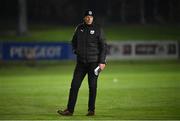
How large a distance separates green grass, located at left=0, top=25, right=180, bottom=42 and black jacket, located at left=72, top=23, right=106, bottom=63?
121 feet

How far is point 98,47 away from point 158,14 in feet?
140

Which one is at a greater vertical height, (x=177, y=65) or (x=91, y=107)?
(x=91, y=107)

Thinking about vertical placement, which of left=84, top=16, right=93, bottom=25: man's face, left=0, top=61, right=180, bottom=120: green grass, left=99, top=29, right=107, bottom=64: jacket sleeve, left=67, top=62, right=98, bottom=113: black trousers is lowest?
left=0, top=61, right=180, bottom=120: green grass

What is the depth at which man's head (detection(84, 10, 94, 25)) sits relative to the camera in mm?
13117

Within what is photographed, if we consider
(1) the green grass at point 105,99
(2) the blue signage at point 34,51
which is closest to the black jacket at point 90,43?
(1) the green grass at point 105,99

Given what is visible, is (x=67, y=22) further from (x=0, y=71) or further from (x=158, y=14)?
(x=0, y=71)

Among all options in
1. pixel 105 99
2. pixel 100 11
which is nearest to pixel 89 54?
pixel 105 99

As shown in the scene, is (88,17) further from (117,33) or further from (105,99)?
(117,33)

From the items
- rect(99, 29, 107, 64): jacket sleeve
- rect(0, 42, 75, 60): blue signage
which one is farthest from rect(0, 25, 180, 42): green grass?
rect(99, 29, 107, 64): jacket sleeve

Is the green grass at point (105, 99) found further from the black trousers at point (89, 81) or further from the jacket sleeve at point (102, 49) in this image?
the jacket sleeve at point (102, 49)

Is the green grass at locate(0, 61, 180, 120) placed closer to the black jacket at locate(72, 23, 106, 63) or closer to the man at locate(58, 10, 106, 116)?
the man at locate(58, 10, 106, 116)

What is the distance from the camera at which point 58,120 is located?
41.4 feet

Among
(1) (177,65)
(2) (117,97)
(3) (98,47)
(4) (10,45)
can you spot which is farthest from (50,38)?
(3) (98,47)

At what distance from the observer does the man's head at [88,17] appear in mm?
13117
